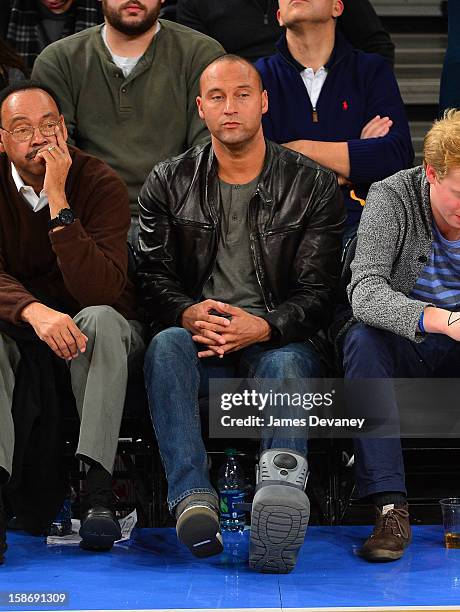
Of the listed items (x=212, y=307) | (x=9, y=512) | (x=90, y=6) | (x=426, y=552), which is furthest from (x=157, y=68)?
(x=426, y=552)

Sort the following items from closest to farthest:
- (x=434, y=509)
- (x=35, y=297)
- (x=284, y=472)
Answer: (x=284, y=472)
(x=35, y=297)
(x=434, y=509)

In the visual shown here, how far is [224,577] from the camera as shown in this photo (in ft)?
8.21

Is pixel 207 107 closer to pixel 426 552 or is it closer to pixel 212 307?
pixel 212 307

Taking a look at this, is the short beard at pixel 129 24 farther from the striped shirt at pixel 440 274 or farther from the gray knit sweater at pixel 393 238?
the striped shirt at pixel 440 274

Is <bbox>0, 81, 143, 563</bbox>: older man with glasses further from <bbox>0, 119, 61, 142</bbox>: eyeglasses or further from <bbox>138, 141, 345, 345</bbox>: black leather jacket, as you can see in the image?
<bbox>138, 141, 345, 345</bbox>: black leather jacket

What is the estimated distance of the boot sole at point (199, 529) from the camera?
2531 millimetres

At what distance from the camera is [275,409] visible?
273 cm

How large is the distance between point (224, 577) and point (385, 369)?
26.2 inches

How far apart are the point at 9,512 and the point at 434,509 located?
1.18m

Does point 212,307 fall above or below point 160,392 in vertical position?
above

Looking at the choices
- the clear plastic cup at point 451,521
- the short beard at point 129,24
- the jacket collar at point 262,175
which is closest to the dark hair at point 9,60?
the short beard at point 129,24

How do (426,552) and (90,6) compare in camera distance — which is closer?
(426,552)

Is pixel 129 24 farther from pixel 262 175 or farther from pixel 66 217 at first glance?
pixel 66 217

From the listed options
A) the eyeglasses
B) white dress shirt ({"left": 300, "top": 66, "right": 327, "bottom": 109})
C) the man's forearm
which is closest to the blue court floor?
the eyeglasses
